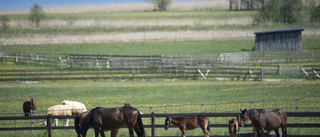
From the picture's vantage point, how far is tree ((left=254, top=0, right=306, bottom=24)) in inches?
3019

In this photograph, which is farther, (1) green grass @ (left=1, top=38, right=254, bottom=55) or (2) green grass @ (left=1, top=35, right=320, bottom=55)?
(1) green grass @ (left=1, top=38, right=254, bottom=55)

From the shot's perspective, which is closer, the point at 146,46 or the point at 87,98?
the point at 87,98

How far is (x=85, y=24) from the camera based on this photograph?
3748 inches

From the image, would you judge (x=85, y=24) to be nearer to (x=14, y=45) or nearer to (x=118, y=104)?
(x=14, y=45)

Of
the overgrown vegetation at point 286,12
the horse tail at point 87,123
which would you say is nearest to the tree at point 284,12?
the overgrown vegetation at point 286,12

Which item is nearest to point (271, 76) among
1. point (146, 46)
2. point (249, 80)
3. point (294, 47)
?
point (249, 80)

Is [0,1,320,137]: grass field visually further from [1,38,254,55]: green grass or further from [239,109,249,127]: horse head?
[239,109,249,127]: horse head

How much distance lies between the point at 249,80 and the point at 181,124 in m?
25.0

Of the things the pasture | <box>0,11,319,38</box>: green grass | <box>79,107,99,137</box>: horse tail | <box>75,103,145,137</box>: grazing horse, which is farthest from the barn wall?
<box>79,107,99,137</box>: horse tail

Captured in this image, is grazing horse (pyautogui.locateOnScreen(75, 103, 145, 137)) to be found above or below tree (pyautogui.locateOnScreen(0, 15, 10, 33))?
below

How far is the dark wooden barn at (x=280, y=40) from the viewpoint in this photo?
51.2 m

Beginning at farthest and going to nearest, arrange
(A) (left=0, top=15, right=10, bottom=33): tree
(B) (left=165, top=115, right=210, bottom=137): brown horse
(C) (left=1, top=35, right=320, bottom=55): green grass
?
(A) (left=0, top=15, right=10, bottom=33): tree → (C) (left=1, top=35, right=320, bottom=55): green grass → (B) (left=165, top=115, right=210, bottom=137): brown horse

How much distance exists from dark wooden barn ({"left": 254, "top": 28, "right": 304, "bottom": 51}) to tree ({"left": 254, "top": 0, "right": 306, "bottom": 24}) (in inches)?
1018

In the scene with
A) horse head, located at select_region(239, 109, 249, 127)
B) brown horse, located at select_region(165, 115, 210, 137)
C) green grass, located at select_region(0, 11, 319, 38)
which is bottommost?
brown horse, located at select_region(165, 115, 210, 137)
